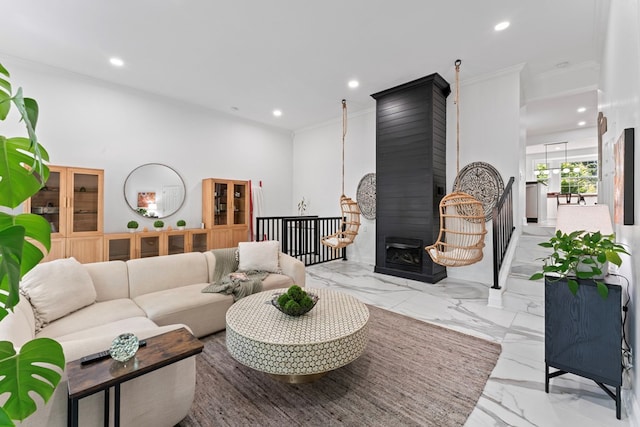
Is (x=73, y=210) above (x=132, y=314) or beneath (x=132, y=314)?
above

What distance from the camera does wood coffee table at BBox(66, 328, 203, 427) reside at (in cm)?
116

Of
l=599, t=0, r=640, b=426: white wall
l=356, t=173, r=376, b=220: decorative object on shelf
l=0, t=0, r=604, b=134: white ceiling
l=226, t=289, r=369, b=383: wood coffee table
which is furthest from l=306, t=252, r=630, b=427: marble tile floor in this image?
l=0, t=0, r=604, b=134: white ceiling

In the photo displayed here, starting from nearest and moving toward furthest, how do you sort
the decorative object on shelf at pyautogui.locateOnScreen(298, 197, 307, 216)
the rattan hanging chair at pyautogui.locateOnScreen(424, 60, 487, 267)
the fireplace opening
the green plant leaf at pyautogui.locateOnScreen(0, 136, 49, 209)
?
the green plant leaf at pyautogui.locateOnScreen(0, 136, 49, 209) → the rattan hanging chair at pyautogui.locateOnScreen(424, 60, 487, 267) → the fireplace opening → the decorative object on shelf at pyautogui.locateOnScreen(298, 197, 307, 216)

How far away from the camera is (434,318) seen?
315 centimetres

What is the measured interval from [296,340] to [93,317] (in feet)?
5.59

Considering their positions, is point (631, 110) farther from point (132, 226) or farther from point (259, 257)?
point (132, 226)

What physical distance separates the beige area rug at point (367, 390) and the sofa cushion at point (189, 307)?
0.22 metres

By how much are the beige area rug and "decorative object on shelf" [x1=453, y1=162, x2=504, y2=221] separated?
8.54 feet

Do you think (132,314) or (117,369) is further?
(132,314)

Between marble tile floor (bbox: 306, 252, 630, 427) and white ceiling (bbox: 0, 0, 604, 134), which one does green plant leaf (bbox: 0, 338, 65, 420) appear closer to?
marble tile floor (bbox: 306, 252, 630, 427)

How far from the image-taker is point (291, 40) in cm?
363

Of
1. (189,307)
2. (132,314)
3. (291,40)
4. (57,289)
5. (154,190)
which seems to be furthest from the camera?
(154,190)

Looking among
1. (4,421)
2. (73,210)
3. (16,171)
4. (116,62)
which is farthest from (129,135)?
(4,421)

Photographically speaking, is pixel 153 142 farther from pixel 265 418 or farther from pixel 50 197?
pixel 265 418
